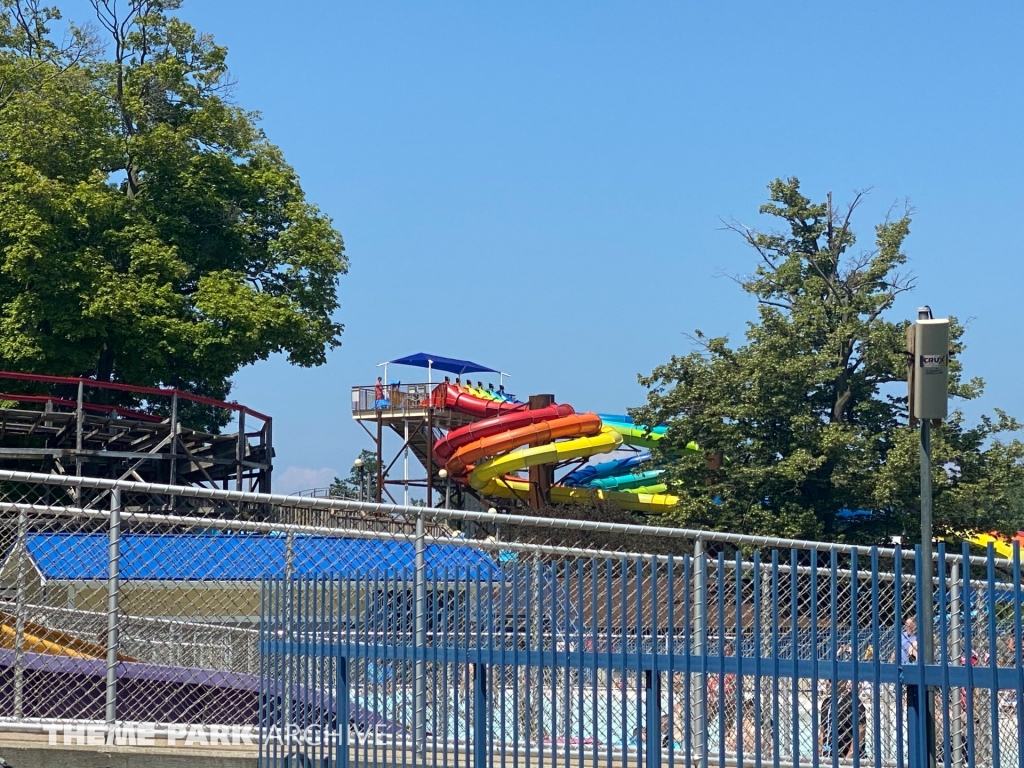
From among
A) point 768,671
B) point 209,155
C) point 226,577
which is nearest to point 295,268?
point 209,155

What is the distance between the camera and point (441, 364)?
51.2m

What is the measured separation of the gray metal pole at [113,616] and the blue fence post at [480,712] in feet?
9.20

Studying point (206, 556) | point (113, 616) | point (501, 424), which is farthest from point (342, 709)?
point (501, 424)

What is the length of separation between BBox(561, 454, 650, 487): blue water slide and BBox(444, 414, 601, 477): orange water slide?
196 inches

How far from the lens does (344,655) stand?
666 centimetres

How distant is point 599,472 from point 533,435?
255 inches

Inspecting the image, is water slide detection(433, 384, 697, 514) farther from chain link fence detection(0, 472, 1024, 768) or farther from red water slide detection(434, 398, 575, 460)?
chain link fence detection(0, 472, 1024, 768)

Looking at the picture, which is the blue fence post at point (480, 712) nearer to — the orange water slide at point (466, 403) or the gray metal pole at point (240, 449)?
the gray metal pole at point (240, 449)

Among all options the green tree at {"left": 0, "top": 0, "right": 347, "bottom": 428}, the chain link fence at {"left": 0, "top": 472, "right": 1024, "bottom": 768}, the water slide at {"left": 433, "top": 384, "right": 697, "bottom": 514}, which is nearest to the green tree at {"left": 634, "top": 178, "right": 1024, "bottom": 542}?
the water slide at {"left": 433, "top": 384, "right": 697, "bottom": 514}

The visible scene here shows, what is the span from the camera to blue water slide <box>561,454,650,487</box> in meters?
43.6

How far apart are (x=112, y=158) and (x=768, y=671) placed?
29226 millimetres

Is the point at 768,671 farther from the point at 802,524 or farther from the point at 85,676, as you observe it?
the point at 802,524

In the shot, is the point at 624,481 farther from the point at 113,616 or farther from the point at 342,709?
the point at 342,709

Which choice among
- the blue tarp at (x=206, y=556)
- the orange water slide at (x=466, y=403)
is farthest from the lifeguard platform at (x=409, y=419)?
the blue tarp at (x=206, y=556)
